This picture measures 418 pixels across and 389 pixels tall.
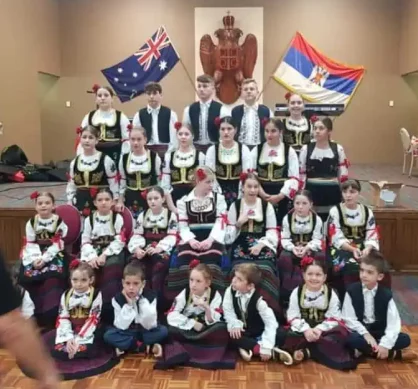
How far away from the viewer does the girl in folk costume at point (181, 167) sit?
3992mm

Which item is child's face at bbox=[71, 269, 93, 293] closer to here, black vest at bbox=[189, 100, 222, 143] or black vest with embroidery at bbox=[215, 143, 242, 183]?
black vest with embroidery at bbox=[215, 143, 242, 183]

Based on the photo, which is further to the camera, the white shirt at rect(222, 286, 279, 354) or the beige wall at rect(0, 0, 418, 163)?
the beige wall at rect(0, 0, 418, 163)

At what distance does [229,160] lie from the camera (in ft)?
13.2

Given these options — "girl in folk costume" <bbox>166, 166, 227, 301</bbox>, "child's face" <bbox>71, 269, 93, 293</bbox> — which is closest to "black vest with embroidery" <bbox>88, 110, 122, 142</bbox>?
"girl in folk costume" <bbox>166, 166, 227, 301</bbox>

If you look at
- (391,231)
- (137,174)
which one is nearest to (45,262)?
(137,174)

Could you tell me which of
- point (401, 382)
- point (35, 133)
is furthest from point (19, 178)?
point (401, 382)

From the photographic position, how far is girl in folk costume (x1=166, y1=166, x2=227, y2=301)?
358 cm

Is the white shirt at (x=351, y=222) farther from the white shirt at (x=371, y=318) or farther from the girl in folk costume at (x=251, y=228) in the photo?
the white shirt at (x=371, y=318)

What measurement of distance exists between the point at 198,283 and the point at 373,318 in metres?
1.03

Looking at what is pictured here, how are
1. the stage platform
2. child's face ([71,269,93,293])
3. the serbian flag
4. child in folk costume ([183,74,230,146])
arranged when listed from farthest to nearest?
the serbian flag, the stage platform, child in folk costume ([183,74,230,146]), child's face ([71,269,93,293])

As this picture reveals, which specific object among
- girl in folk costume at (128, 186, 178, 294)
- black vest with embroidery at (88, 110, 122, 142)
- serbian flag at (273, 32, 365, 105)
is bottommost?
girl in folk costume at (128, 186, 178, 294)

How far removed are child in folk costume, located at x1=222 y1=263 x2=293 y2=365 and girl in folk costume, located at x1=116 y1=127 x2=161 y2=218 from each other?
1138mm

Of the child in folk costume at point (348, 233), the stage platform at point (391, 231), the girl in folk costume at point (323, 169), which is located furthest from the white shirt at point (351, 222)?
the stage platform at point (391, 231)

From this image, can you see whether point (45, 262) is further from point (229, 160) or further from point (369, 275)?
point (369, 275)
